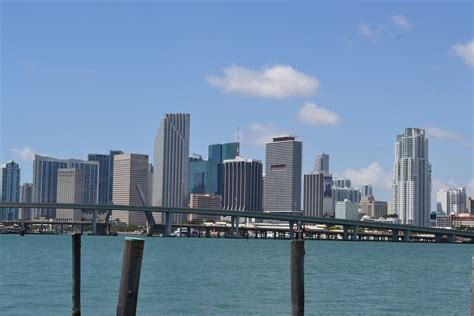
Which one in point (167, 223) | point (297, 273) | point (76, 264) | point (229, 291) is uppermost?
point (167, 223)

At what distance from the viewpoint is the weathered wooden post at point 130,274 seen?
1552cm

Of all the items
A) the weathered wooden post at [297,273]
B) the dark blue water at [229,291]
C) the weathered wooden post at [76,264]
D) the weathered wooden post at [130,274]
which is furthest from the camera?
the dark blue water at [229,291]

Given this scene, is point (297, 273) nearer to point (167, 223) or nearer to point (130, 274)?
point (130, 274)

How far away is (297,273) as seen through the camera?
1752 cm

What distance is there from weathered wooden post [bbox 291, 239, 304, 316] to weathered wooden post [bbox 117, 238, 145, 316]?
3221 mm

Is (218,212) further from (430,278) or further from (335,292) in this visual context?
(335,292)

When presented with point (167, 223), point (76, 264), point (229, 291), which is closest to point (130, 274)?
point (76, 264)

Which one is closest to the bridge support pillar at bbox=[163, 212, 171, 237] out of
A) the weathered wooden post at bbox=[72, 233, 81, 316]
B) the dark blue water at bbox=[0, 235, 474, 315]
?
the dark blue water at bbox=[0, 235, 474, 315]

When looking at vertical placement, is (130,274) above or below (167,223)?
below

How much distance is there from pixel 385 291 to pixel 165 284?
39.4 ft

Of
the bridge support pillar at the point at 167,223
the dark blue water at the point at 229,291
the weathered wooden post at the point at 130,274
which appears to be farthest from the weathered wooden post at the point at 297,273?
the bridge support pillar at the point at 167,223

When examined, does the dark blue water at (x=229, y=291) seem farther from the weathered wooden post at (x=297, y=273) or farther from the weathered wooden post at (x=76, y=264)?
the weathered wooden post at (x=297, y=273)

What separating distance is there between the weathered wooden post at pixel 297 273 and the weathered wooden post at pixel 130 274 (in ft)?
10.6

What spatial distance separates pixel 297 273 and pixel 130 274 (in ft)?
11.8
